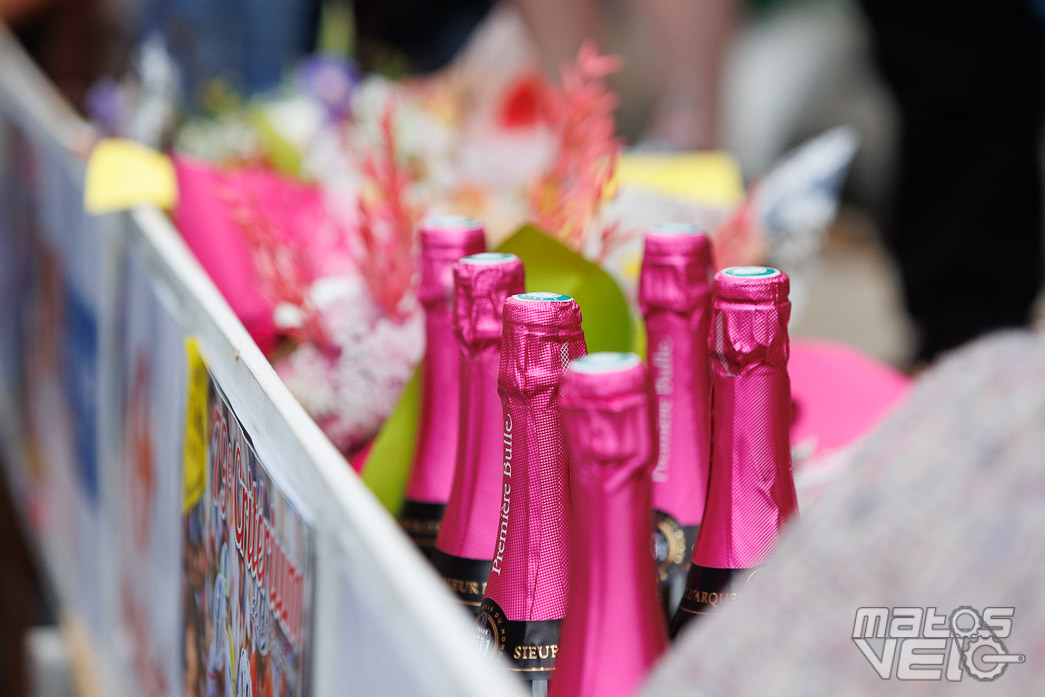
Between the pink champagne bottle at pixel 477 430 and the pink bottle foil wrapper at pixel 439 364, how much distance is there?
0.04 m

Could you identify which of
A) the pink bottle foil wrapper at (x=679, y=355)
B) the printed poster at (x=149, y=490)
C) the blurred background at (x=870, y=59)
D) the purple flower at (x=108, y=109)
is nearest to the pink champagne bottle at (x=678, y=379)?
the pink bottle foil wrapper at (x=679, y=355)

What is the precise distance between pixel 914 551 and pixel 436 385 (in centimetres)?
36

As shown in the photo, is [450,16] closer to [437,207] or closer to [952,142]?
[952,142]

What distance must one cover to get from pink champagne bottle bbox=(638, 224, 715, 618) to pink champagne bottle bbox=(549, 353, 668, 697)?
11 cm

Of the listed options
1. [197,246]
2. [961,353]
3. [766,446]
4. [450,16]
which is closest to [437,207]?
[197,246]

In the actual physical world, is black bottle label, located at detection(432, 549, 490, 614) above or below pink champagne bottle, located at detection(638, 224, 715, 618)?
below

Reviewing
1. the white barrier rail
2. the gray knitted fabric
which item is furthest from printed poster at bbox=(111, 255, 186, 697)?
the gray knitted fabric

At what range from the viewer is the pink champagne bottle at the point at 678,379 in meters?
0.55

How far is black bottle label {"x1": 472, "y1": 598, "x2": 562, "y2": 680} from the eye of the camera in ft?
1.63

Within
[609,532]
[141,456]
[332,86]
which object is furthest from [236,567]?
[332,86]

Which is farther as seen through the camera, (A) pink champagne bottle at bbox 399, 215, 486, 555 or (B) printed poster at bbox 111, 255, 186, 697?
(B) printed poster at bbox 111, 255, 186, 697

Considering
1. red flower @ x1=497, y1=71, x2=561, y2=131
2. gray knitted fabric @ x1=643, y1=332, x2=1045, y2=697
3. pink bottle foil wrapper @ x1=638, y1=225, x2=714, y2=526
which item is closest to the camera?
gray knitted fabric @ x1=643, y1=332, x2=1045, y2=697

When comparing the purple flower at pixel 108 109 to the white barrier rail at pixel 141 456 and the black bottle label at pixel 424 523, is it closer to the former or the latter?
the white barrier rail at pixel 141 456

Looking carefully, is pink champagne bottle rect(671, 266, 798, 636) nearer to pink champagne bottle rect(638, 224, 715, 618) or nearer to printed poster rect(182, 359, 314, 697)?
pink champagne bottle rect(638, 224, 715, 618)
